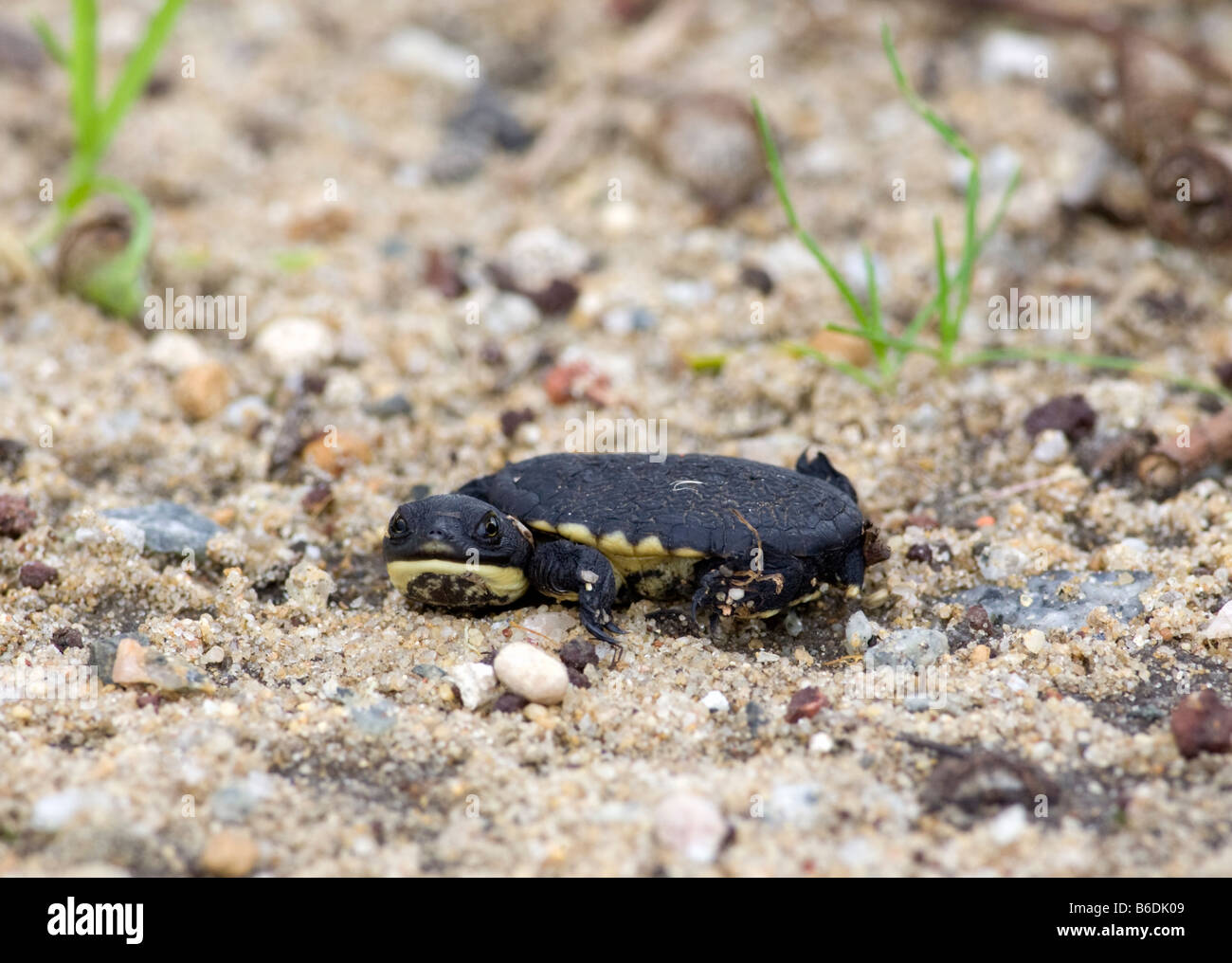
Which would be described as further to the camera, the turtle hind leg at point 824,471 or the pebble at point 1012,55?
the pebble at point 1012,55

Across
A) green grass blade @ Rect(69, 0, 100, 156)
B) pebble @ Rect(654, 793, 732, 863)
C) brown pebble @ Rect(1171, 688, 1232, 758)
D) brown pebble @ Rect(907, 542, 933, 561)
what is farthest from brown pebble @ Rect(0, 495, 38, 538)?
brown pebble @ Rect(1171, 688, 1232, 758)

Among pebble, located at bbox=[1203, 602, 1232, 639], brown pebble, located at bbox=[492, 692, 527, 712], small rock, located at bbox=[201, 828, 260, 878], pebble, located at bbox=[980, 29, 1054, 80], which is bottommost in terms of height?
small rock, located at bbox=[201, 828, 260, 878]

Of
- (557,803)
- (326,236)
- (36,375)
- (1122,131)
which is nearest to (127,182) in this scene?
(326,236)

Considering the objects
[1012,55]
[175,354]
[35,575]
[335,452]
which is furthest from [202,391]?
[1012,55]

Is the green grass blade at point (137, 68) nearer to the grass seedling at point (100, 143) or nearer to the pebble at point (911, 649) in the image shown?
the grass seedling at point (100, 143)

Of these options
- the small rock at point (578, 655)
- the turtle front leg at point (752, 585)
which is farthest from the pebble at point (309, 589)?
the turtle front leg at point (752, 585)

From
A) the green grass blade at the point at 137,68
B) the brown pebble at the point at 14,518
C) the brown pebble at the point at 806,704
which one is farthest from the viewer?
the green grass blade at the point at 137,68

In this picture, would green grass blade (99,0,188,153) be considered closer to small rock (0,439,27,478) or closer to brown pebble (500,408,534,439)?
small rock (0,439,27,478)
